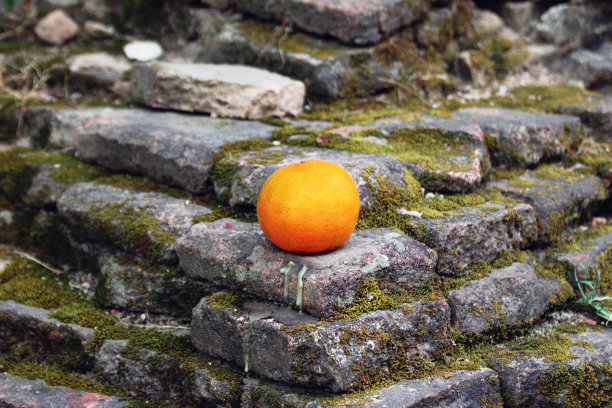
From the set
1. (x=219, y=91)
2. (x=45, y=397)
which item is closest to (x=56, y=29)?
(x=219, y=91)

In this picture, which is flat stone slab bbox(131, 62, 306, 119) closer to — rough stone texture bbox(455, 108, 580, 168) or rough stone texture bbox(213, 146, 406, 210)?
rough stone texture bbox(213, 146, 406, 210)

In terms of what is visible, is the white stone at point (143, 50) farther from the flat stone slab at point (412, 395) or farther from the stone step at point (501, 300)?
the stone step at point (501, 300)

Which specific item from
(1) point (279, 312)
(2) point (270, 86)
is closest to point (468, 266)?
(1) point (279, 312)

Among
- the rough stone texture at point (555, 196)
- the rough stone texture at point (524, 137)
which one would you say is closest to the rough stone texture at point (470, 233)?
the rough stone texture at point (555, 196)

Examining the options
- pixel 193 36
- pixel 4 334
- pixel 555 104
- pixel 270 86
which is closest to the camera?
pixel 4 334

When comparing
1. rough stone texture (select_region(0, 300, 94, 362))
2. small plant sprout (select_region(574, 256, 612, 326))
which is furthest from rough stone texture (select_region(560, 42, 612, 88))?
rough stone texture (select_region(0, 300, 94, 362))

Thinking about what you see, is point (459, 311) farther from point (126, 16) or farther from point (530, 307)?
point (126, 16)

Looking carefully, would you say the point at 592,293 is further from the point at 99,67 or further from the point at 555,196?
the point at 99,67

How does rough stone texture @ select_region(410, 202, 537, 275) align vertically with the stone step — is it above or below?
above
